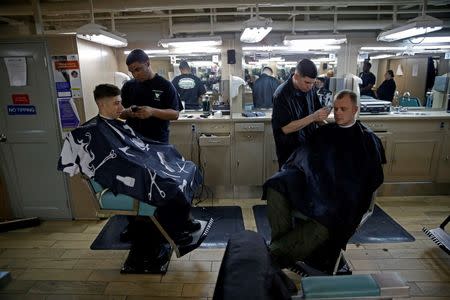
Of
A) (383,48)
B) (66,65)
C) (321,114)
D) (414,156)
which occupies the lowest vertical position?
(414,156)

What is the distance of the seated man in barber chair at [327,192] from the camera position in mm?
1916

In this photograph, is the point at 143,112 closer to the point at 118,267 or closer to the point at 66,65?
the point at 66,65

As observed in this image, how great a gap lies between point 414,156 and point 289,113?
209 cm

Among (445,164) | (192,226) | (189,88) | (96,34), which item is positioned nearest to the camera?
(192,226)

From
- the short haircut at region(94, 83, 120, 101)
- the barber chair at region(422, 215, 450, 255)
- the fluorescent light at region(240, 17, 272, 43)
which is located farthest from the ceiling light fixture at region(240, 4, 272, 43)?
the barber chair at region(422, 215, 450, 255)

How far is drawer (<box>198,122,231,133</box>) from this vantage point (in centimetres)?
336

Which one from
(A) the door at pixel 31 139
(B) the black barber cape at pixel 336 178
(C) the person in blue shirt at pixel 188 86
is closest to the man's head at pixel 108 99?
(A) the door at pixel 31 139

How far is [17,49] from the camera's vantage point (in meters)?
2.67

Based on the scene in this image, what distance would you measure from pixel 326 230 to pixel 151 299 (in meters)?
1.23

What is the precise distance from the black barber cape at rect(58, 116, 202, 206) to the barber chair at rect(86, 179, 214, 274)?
6 centimetres

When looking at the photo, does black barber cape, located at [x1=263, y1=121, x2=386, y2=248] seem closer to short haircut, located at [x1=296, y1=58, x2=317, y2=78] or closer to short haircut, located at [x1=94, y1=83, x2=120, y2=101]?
short haircut, located at [x1=296, y1=58, x2=317, y2=78]

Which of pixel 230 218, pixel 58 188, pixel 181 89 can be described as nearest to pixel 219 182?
pixel 230 218

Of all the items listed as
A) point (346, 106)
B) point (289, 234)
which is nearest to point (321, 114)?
point (346, 106)

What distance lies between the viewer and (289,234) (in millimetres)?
2012
